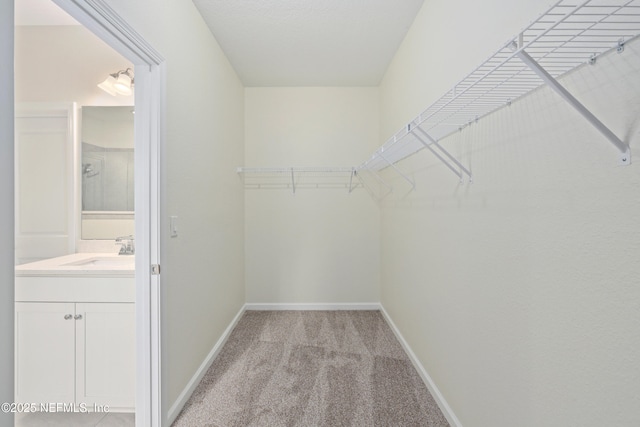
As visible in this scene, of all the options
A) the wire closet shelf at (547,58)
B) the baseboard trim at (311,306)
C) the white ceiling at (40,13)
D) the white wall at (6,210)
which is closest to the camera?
the wire closet shelf at (547,58)

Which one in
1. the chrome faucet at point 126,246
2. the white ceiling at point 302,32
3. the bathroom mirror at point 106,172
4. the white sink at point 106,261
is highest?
the white ceiling at point 302,32

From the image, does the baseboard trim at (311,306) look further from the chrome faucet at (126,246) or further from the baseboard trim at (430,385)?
the chrome faucet at (126,246)

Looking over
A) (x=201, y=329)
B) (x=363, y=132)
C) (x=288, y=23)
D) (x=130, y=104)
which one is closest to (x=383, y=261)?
(x=363, y=132)

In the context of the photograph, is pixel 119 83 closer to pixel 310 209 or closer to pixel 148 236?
pixel 148 236

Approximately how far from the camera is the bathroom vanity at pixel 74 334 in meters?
1.62

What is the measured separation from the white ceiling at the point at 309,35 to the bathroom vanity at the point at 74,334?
1953 mm

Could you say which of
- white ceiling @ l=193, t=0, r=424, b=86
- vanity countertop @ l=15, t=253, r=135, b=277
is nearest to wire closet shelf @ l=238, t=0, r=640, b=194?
white ceiling @ l=193, t=0, r=424, b=86

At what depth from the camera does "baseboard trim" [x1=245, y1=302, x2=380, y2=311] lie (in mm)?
3371

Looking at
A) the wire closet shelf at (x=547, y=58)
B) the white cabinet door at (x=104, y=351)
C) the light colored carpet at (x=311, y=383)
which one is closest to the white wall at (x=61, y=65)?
the white cabinet door at (x=104, y=351)

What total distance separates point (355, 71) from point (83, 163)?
2.57 meters

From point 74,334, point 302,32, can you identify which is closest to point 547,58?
point 302,32

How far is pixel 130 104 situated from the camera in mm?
2244

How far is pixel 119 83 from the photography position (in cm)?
215

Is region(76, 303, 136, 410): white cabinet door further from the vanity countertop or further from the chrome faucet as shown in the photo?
the chrome faucet
